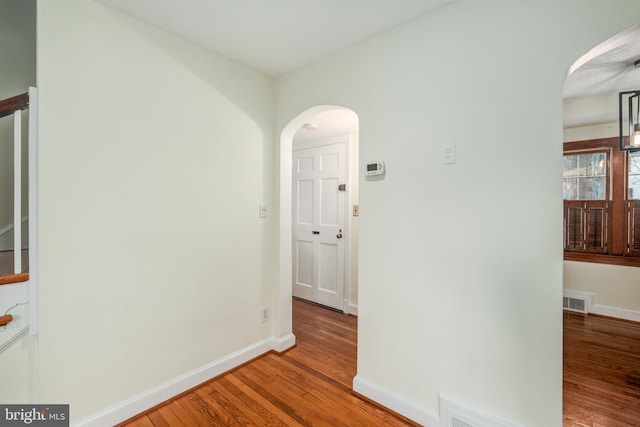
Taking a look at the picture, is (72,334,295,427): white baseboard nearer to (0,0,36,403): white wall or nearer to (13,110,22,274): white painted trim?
(13,110,22,274): white painted trim

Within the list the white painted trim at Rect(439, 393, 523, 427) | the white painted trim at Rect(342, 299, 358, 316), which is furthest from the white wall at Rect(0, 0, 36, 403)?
the white painted trim at Rect(439, 393, 523, 427)

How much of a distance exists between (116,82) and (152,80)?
21 cm

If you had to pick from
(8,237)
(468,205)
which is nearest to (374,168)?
(468,205)

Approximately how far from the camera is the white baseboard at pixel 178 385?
1.60 meters

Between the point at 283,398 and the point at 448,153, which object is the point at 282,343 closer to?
the point at 283,398

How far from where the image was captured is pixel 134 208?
1.72 metres

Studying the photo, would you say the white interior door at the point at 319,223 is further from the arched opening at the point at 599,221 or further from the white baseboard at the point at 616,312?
the white baseboard at the point at 616,312

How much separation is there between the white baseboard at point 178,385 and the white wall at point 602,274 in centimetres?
367

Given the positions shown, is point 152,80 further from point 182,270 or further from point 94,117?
point 182,270

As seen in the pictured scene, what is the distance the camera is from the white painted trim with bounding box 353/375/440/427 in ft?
5.32

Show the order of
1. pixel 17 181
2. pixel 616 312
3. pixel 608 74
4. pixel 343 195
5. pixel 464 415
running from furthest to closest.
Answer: pixel 343 195, pixel 616 312, pixel 608 74, pixel 464 415, pixel 17 181

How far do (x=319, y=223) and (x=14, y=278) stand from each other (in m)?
2.85

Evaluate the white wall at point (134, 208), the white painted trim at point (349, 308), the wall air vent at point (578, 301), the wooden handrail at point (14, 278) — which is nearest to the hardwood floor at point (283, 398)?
the white wall at point (134, 208)

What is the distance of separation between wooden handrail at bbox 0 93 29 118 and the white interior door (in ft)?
9.04
